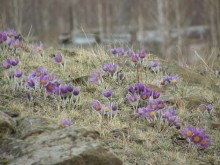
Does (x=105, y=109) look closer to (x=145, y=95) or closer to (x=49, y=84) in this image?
(x=145, y=95)

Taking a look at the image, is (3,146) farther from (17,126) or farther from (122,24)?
(122,24)

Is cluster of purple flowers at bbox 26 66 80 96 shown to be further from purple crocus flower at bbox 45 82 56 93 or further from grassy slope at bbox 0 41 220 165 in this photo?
grassy slope at bbox 0 41 220 165

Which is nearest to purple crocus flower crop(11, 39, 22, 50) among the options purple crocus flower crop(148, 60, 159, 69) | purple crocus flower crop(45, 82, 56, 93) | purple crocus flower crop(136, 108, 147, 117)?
purple crocus flower crop(45, 82, 56, 93)

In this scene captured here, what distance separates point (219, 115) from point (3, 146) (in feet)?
6.39

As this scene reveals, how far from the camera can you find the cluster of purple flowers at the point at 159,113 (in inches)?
123

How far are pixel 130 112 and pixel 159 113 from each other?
1.28 ft

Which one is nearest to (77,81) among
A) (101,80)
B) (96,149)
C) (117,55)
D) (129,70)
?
(101,80)

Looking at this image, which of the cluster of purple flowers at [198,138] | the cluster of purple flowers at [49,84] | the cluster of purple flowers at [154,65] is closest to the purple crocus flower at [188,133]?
the cluster of purple flowers at [198,138]

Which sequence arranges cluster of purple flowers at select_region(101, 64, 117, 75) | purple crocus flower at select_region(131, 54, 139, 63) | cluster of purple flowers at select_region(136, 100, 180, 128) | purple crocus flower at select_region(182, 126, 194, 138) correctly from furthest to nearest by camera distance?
purple crocus flower at select_region(131, 54, 139, 63)
cluster of purple flowers at select_region(101, 64, 117, 75)
cluster of purple flowers at select_region(136, 100, 180, 128)
purple crocus flower at select_region(182, 126, 194, 138)

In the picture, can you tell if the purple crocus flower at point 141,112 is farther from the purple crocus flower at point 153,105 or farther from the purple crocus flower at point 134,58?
the purple crocus flower at point 134,58

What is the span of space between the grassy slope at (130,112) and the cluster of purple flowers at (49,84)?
11 cm

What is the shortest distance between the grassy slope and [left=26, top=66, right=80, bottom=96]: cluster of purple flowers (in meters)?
0.11

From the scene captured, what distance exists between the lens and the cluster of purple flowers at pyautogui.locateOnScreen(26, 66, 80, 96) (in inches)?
131

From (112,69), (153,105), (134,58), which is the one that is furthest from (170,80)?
(153,105)
